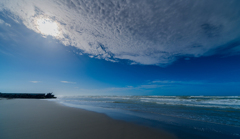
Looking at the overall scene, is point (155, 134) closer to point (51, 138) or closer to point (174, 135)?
point (174, 135)

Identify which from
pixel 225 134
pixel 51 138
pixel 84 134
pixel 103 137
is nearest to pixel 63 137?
pixel 51 138

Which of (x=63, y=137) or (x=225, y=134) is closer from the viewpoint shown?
(x=63, y=137)

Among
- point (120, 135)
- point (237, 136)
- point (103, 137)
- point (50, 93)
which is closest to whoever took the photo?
point (103, 137)

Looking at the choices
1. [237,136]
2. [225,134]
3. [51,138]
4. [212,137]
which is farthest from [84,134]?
[237,136]

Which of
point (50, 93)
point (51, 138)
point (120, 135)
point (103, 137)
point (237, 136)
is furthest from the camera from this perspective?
point (50, 93)

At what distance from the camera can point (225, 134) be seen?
15.1ft

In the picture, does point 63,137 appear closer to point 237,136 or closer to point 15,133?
point 15,133

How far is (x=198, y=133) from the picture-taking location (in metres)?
4.59

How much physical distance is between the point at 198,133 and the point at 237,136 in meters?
1.79

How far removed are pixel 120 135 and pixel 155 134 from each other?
1697 mm

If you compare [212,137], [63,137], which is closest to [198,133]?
[212,137]

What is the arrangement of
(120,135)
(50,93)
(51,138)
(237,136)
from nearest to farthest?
(51,138) < (120,135) < (237,136) < (50,93)

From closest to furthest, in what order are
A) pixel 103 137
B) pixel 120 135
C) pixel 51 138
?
1. pixel 51 138
2. pixel 103 137
3. pixel 120 135

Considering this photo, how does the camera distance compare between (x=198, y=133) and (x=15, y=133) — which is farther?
(x=198, y=133)
